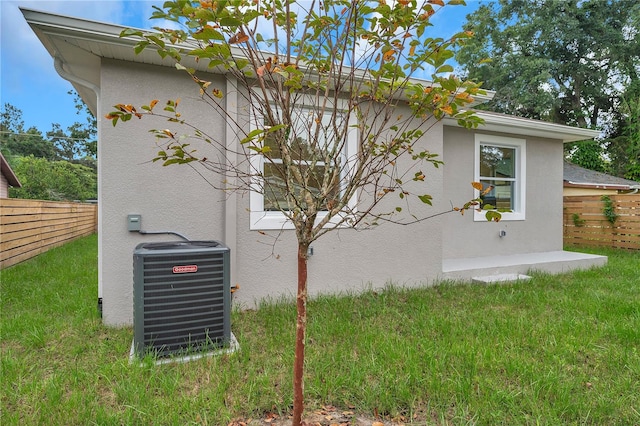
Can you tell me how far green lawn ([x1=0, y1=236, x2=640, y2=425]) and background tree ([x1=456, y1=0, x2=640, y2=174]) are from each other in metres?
16.8

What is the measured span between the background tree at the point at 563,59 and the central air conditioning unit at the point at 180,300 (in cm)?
1786

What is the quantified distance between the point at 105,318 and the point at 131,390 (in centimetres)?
158

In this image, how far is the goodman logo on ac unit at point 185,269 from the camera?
283 cm

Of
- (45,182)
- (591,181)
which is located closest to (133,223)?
(591,181)

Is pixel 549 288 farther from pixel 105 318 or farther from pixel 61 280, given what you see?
pixel 61 280

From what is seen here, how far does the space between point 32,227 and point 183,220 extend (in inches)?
241

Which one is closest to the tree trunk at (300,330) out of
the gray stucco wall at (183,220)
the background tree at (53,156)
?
the gray stucco wall at (183,220)

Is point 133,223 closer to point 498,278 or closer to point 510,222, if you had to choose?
point 498,278

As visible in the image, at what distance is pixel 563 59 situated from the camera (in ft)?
62.0

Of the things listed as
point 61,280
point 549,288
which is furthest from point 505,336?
point 61,280

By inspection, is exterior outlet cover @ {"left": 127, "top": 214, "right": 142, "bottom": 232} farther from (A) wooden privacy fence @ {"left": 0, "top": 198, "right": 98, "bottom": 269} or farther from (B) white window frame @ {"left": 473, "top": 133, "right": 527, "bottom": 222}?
(B) white window frame @ {"left": 473, "top": 133, "right": 527, "bottom": 222}

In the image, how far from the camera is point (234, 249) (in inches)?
159

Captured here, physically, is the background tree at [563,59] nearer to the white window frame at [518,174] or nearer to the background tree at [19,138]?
the white window frame at [518,174]

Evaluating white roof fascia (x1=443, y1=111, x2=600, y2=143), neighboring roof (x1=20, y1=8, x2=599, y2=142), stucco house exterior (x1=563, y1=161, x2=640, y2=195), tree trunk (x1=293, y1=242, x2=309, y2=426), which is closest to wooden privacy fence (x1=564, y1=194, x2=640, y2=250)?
stucco house exterior (x1=563, y1=161, x2=640, y2=195)
